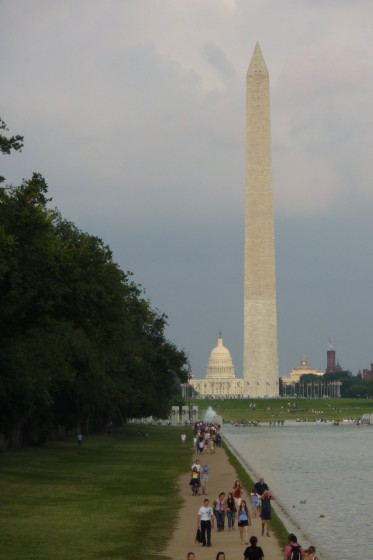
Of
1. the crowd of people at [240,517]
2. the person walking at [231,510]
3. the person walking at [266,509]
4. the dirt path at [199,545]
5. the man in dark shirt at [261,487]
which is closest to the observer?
the crowd of people at [240,517]

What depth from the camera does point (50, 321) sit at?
47.2 metres

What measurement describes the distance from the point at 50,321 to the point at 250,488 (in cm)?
914

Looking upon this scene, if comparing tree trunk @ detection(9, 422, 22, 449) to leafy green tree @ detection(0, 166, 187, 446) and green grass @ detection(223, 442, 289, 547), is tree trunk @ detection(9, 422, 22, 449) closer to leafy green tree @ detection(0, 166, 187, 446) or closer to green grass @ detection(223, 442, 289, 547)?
leafy green tree @ detection(0, 166, 187, 446)

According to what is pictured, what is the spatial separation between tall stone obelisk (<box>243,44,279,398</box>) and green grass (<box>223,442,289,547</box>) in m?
74.4

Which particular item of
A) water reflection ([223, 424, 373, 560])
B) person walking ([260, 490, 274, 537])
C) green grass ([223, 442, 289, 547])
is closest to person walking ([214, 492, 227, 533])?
person walking ([260, 490, 274, 537])

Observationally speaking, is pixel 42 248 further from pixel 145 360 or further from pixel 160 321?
pixel 160 321

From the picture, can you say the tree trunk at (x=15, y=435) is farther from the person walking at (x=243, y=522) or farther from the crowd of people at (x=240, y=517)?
the person walking at (x=243, y=522)

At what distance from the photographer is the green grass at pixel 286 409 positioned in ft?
492

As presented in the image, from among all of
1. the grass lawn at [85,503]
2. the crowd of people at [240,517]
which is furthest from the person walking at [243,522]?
the grass lawn at [85,503]

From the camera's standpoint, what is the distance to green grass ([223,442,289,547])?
31.2m

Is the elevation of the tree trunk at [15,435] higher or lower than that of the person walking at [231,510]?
higher

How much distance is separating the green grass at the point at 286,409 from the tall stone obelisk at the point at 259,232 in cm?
652

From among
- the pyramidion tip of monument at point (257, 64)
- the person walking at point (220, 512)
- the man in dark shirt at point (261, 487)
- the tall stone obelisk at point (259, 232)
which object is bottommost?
the person walking at point (220, 512)

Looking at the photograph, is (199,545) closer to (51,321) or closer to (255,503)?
(255,503)
